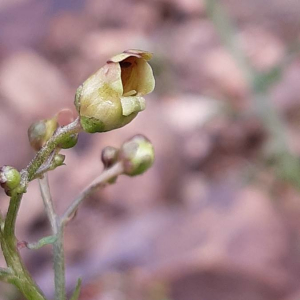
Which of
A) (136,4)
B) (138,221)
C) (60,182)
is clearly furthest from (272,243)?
(136,4)

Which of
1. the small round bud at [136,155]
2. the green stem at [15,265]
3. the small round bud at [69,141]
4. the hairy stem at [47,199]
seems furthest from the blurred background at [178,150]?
the small round bud at [69,141]

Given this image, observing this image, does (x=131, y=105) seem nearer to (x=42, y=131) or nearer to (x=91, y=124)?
(x=91, y=124)

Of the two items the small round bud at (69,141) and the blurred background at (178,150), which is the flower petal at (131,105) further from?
the blurred background at (178,150)

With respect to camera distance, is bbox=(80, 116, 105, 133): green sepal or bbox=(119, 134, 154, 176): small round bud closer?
bbox=(80, 116, 105, 133): green sepal

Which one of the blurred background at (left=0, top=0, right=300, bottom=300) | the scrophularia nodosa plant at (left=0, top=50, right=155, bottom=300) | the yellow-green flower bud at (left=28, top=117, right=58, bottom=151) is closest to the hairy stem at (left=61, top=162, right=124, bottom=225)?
the scrophularia nodosa plant at (left=0, top=50, right=155, bottom=300)

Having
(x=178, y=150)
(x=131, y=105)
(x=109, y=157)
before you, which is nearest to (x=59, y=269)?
(x=109, y=157)

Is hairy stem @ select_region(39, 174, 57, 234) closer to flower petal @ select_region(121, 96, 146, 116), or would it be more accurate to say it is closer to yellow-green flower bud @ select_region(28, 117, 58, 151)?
yellow-green flower bud @ select_region(28, 117, 58, 151)
